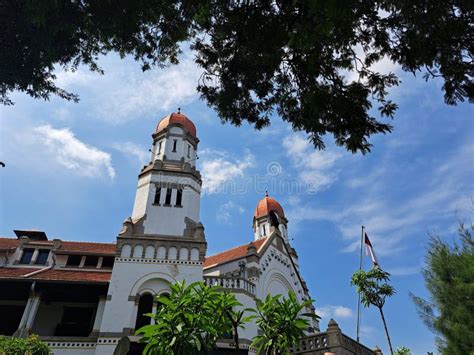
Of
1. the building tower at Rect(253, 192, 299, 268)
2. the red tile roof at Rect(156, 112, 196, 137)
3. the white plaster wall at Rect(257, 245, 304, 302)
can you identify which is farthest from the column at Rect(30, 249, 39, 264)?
the building tower at Rect(253, 192, 299, 268)

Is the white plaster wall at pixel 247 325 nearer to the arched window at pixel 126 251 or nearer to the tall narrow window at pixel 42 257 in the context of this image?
the arched window at pixel 126 251

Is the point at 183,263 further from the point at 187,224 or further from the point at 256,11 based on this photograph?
the point at 256,11

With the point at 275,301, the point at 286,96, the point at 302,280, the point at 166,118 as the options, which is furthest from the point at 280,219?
the point at 286,96

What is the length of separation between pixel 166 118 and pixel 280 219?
1865 centimetres

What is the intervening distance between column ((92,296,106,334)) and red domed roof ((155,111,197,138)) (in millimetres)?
13920

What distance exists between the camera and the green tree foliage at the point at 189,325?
9.89 m

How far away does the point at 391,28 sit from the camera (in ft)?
24.9

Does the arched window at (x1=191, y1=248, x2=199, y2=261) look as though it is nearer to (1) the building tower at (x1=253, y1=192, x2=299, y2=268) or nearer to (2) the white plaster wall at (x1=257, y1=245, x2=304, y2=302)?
(2) the white plaster wall at (x1=257, y1=245, x2=304, y2=302)

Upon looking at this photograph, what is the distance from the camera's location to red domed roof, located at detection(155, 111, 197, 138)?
28.4 metres

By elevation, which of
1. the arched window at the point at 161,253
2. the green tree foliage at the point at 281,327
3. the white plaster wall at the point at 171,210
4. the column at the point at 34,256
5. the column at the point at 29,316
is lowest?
the green tree foliage at the point at 281,327

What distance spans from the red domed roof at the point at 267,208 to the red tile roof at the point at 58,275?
71.4 feet

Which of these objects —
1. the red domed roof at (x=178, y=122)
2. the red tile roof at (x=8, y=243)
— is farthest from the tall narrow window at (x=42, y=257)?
the red domed roof at (x=178, y=122)

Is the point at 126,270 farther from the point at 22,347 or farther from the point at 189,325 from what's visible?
the point at 189,325

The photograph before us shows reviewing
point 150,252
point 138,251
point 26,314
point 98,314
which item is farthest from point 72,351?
point 150,252
